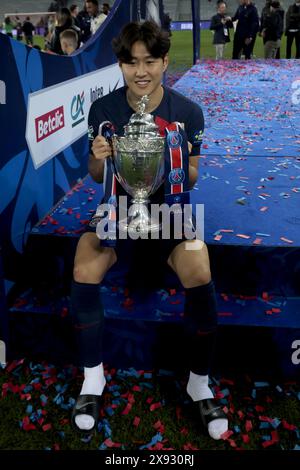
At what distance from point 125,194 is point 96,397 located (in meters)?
0.79

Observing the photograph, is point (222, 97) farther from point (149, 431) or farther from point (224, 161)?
point (149, 431)

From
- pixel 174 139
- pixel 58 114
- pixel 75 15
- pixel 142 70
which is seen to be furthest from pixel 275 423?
pixel 75 15

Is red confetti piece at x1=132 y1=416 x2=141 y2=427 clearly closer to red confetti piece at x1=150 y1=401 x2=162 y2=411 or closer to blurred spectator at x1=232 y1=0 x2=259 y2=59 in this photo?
red confetti piece at x1=150 y1=401 x2=162 y2=411

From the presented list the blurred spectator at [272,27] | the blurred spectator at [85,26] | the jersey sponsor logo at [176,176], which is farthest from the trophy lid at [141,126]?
the blurred spectator at [85,26]

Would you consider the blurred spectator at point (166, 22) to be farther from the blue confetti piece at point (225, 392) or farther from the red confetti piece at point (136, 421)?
the red confetti piece at point (136, 421)

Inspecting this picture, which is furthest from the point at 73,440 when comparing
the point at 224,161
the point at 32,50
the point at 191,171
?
the point at 224,161

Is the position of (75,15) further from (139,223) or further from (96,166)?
(139,223)

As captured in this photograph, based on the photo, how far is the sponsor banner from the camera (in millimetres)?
2162

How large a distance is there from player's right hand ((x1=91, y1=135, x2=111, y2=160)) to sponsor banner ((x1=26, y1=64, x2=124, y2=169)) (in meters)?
0.63

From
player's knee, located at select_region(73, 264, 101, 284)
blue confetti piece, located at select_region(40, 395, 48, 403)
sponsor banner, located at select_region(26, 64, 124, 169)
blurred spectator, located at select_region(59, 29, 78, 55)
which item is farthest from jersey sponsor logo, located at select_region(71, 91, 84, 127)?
blurred spectator, located at select_region(59, 29, 78, 55)

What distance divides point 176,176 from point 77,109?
1447 millimetres

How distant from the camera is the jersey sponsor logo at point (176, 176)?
1.61 m

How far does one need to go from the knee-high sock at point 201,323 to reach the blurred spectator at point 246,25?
30.0 feet

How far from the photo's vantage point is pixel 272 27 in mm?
9633
